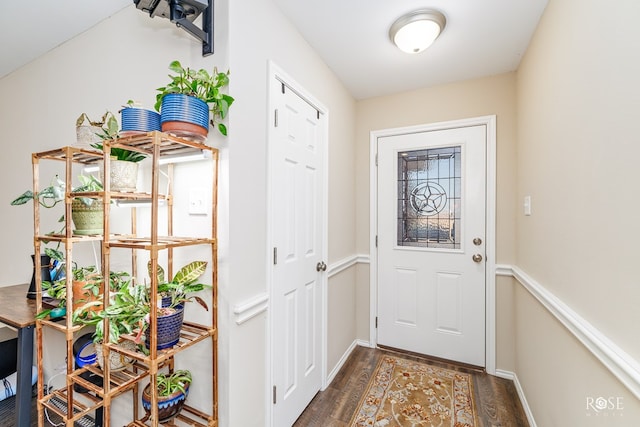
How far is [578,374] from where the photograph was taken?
1106 mm

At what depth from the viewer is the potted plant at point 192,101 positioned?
1.07m

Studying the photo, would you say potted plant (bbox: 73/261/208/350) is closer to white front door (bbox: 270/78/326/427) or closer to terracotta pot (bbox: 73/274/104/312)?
terracotta pot (bbox: 73/274/104/312)

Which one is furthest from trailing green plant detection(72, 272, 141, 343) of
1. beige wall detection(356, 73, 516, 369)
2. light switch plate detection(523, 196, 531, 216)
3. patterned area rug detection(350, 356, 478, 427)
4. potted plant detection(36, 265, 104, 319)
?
light switch plate detection(523, 196, 531, 216)

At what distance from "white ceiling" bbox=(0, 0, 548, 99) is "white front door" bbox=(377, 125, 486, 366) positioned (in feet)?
1.77

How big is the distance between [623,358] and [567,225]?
→ 0.61m

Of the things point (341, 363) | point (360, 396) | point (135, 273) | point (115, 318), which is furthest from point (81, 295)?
point (341, 363)

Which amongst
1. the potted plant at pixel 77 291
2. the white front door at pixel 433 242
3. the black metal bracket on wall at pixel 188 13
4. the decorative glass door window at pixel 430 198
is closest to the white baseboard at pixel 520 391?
the white front door at pixel 433 242

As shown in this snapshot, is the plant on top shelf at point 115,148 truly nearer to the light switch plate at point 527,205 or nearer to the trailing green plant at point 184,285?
the trailing green plant at point 184,285

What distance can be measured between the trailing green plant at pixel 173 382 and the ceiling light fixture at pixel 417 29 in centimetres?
216

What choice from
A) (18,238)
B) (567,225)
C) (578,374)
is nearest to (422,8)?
(567,225)

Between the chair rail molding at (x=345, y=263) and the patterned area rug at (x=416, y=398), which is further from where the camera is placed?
the chair rail molding at (x=345, y=263)

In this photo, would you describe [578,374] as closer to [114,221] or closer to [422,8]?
[422,8]

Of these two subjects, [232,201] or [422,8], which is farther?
[422,8]

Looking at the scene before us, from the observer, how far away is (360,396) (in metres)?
1.99
